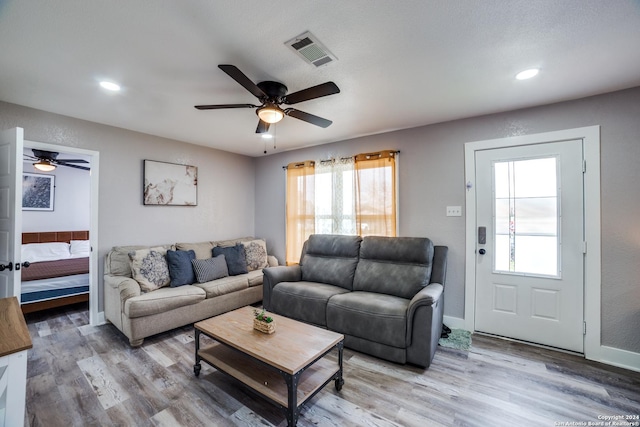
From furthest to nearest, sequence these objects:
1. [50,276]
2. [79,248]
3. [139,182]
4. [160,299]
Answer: [79,248]
[139,182]
[50,276]
[160,299]

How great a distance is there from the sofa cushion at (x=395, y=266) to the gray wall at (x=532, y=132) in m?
0.39

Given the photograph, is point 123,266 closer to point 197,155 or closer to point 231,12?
point 197,155

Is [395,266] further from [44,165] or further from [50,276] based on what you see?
[44,165]

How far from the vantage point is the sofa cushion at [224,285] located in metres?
3.32

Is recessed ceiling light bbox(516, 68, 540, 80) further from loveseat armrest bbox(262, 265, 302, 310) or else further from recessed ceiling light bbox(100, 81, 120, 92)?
recessed ceiling light bbox(100, 81, 120, 92)

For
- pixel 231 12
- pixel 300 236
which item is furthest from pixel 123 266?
pixel 231 12

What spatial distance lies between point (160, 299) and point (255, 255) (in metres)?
1.63

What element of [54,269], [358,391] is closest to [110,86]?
[54,269]

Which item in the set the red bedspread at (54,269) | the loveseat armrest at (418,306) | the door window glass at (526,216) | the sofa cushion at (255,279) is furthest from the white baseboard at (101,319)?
the door window glass at (526,216)

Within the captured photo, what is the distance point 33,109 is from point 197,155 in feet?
5.87

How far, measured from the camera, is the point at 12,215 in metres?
2.20

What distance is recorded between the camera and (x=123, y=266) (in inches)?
128

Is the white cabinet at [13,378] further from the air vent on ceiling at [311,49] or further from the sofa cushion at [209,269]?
the sofa cushion at [209,269]

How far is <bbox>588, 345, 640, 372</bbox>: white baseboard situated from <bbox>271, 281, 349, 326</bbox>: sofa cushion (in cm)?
238
